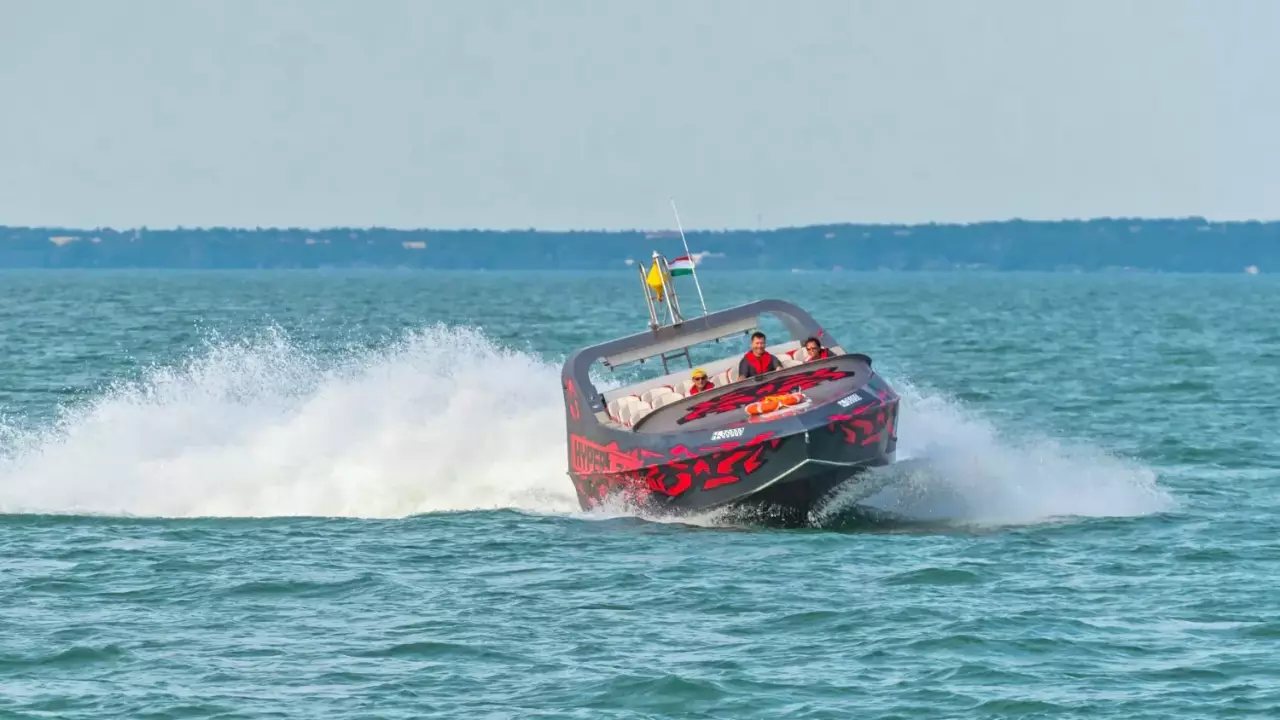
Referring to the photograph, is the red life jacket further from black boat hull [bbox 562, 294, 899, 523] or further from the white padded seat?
the white padded seat

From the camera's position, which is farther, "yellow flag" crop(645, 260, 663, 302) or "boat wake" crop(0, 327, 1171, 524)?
"yellow flag" crop(645, 260, 663, 302)

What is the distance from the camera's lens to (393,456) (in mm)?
25266

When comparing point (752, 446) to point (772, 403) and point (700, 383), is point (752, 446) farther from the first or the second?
point (700, 383)

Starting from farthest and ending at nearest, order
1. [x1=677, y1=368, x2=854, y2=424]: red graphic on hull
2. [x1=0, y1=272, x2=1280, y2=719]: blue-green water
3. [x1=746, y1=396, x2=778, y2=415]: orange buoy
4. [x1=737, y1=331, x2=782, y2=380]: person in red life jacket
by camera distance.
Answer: [x1=737, y1=331, x2=782, y2=380]: person in red life jacket → [x1=677, y1=368, x2=854, y2=424]: red graphic on hull → [x1=746, y1=396, x2=778, y2=415]: orange buoy → [x1=0, y1=272, x2=1280, y2=719]: blue-green water

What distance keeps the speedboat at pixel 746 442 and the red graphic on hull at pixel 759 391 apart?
0.04 feet

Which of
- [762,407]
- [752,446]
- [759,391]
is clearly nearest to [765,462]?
[752,446]

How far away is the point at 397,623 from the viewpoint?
1636cm

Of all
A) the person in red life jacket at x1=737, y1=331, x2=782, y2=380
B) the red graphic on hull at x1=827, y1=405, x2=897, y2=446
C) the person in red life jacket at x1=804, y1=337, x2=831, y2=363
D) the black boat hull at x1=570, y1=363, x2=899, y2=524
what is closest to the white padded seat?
the person in red life jacket at x1=737, y1=331, x2=782, y2=380

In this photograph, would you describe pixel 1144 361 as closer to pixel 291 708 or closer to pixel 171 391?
pixel 171 391

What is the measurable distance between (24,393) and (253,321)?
39.6 metres

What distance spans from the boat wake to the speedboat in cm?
70

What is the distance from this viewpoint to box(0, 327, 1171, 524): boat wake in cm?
2298

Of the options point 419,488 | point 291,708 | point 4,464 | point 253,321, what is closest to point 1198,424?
point 419,488

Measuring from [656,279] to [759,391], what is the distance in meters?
3.58
